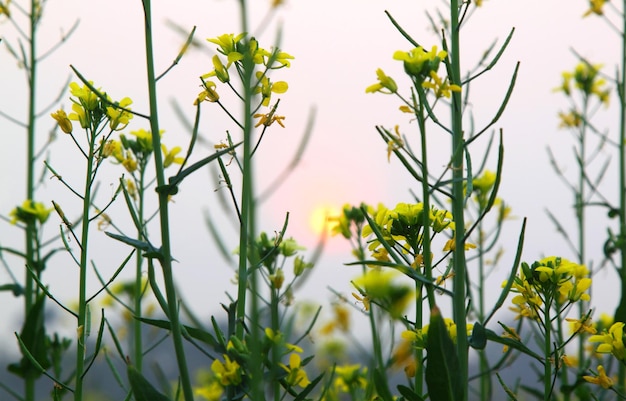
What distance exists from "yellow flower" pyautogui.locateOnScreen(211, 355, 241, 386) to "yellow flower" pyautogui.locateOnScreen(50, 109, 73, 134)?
0.84m

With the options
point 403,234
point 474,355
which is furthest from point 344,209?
point 403,234

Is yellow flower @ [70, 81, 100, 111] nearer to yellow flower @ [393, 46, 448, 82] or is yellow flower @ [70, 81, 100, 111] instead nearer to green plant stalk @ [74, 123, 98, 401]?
green plant stalk @ [74, 123, 98, 401]

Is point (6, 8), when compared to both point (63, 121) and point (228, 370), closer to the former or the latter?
point (63, 121)

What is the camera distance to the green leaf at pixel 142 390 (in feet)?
4.86

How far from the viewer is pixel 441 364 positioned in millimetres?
1581

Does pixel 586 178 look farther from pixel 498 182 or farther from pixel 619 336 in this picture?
pixel 498 182

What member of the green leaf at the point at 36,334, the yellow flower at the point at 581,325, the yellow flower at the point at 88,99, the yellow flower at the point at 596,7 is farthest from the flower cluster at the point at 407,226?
the yellow flower at the point at 596,7

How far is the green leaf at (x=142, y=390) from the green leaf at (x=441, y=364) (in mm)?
561

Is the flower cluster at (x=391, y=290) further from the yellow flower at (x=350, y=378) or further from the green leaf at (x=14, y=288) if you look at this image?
the green leaf at (x=14, y=288)

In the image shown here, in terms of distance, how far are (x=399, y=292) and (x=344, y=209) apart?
2136 millimetres

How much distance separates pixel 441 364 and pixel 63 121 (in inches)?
48.7

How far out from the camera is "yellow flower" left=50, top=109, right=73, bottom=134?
2.06 m

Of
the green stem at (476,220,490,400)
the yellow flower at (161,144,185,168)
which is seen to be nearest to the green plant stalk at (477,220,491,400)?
the green stem at (476,220,490,400)

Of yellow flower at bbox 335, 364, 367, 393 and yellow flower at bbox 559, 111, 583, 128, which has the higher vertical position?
yellow flower at bbox 559, 111, 583, 128
